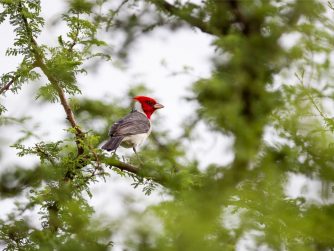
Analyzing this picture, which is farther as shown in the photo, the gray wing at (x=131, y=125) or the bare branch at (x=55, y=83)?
the gray wing at (x=131, y=125)

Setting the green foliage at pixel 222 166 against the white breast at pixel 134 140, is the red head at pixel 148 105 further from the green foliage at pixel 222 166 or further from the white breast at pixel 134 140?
the green foliage at pixel 222 166

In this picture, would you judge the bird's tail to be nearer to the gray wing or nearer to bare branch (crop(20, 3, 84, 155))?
the gray wing

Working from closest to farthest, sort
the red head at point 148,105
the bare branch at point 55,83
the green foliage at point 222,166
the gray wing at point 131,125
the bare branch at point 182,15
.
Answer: the green foliage at point 222,166 < the bare branch at point 55,83 < the bare branch at point 182,15 < the gray wing at point 131,125 < the red head at point 148,105

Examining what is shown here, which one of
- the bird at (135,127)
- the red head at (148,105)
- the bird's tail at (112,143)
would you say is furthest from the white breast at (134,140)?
the red head at (148,105)

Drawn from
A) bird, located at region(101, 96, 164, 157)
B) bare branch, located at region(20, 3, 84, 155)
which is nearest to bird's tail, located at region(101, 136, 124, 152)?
bird, located at region(101, 96, 164, 157)

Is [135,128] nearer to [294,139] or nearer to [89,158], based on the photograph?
[89,158]

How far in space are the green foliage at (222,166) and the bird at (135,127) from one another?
1.89 feet

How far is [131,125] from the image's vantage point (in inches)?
247

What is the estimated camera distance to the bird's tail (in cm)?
537

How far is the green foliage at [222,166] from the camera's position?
2.41 m

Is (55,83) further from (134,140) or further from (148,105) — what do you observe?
(148,105)

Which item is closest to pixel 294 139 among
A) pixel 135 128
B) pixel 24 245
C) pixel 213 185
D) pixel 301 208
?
pixel 301 208

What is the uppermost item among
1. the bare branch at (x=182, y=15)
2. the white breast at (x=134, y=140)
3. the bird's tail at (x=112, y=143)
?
the bare branch at (x=182, y=15)

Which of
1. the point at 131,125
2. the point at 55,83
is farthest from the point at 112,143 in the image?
the point at 55,83
